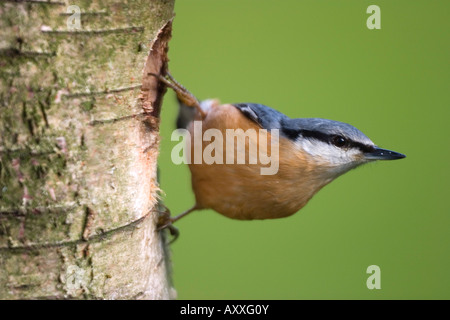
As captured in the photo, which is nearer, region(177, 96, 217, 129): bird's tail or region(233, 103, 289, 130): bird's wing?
region(233, 103, 289, 130): bird's wing

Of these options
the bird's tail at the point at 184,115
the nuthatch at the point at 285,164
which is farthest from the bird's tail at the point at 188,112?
the nuthatch at the point at 285,164

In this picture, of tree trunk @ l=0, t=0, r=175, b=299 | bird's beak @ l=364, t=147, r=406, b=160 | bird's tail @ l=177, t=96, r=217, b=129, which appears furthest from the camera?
bird's tail @ l=177, t=96, r=217, b=129

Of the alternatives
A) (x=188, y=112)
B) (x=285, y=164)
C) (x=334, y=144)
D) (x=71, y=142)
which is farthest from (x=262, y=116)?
(x=71, y=142)

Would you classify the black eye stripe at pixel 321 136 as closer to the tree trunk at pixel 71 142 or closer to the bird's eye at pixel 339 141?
the bird's eye at pixel 339 141

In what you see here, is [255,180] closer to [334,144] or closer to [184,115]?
[334,144]

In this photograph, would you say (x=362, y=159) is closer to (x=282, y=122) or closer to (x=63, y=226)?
(x=282, y=122)

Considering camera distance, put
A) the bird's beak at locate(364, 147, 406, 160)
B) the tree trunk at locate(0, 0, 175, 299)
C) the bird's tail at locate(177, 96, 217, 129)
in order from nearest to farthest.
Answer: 1. the tree trunk at locate(0, 0, 175, 299)
2. the bird's beak at locate(364, 147, 406, 160)
3. the bird's tail at locate(177, 96, 217, 129)

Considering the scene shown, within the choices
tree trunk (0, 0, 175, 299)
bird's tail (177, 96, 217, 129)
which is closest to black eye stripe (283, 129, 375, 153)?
bird's tail (177, 96, 217, 129)

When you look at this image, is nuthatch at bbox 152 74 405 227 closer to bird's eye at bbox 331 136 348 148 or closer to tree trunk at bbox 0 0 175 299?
bird's eye at bbox 331 136 348 148
